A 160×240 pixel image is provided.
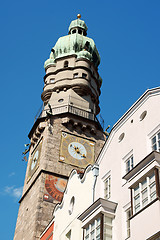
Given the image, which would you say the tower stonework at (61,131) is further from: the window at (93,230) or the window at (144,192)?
the window at (144,192)

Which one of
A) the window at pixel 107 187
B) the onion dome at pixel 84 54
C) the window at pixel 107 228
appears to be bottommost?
the window at pixel 107 228

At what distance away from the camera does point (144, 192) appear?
16.2 m

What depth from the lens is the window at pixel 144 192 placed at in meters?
15.8

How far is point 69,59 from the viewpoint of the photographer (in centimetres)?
4781

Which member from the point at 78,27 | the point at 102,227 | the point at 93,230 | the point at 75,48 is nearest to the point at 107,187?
the point at 93,230

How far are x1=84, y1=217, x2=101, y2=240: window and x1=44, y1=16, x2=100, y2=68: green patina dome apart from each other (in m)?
30.4

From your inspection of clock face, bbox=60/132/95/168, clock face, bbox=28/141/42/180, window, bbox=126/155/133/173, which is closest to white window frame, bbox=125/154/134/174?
window, bbox=126/155/133/173

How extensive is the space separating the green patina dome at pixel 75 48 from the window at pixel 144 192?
32051mm

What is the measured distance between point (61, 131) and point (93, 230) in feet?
68.0

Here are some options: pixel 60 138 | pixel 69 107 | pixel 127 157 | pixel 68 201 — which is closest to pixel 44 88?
pixel 69 107

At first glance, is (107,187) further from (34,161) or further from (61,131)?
(34,161)

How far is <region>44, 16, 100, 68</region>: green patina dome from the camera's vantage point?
4842cm

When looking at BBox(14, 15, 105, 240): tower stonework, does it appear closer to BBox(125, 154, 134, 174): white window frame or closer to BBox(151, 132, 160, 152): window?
BBox(125, 154, 134, 174): white window frame

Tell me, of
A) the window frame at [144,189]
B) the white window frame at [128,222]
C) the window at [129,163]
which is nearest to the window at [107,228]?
the white window frame at [128,222]
